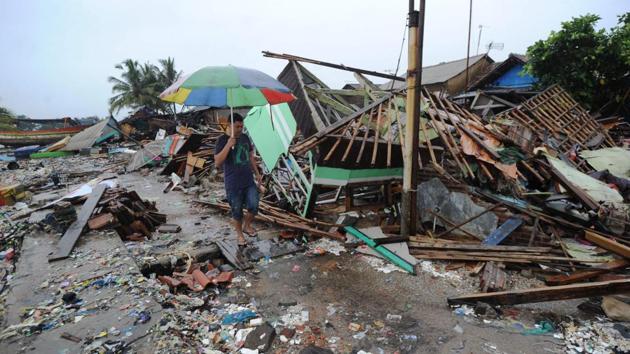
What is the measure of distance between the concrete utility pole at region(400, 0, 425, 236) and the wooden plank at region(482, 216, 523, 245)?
100 centimetres

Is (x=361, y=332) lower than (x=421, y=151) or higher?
lower

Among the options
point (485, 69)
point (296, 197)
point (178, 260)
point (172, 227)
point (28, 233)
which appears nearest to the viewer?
point (178, 260)

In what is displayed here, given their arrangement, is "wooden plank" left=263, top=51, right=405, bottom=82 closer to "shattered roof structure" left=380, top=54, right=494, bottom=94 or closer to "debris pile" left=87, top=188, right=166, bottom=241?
"debris pile" left=87, top=188, right=166, bottom=241

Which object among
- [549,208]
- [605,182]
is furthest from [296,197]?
[605,182]

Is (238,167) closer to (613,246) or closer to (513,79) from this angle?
(613,246)

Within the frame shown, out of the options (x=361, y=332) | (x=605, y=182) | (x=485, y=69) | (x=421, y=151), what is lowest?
(x=361, y=332)

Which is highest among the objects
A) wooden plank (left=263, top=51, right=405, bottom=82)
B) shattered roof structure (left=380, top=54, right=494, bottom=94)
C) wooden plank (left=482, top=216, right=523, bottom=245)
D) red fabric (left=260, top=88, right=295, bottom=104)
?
shattered roof structure (left=380, top=54, right=494, bottom=94)

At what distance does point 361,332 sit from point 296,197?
313 centimetres

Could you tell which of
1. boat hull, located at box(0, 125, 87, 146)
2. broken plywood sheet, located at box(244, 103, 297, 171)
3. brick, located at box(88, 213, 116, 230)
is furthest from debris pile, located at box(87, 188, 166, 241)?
boat hull, located at box(0, 125, 87, 146)

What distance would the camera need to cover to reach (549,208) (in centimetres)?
453

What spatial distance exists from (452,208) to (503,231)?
73cm

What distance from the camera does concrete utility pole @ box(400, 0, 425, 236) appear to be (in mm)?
3781

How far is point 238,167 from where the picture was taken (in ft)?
13.5

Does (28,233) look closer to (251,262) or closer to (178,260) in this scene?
(178,260)
